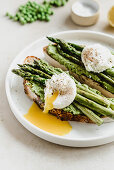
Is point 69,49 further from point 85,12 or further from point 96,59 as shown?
A: point 85,12

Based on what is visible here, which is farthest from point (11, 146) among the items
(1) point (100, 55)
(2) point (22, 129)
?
(1) point (100, 55)

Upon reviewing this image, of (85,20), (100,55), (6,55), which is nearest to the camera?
(100,55)

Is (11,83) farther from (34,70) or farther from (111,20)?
(111,20)

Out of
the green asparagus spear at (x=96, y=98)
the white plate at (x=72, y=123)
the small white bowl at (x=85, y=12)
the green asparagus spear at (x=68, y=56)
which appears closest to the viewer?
the white plate at (x=72, y=123)

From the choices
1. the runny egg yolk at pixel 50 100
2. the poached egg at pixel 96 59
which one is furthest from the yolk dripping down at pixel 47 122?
the poached egg at pixel 96 59

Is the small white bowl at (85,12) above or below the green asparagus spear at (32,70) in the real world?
above

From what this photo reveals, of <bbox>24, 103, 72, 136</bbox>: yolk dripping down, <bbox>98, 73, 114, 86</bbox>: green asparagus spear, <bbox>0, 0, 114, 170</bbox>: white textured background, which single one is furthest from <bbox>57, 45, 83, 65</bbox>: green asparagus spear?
<bbox>0, 0, 114, 170</bbox>: white textured background

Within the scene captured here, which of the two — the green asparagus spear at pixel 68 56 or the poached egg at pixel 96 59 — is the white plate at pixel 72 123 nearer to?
the green asparagus spear at pixel 68 56
